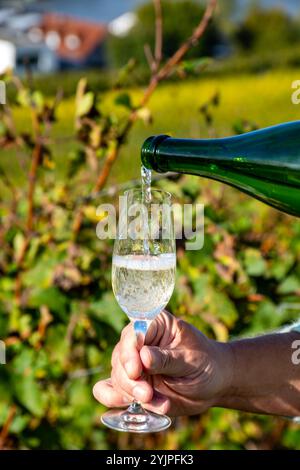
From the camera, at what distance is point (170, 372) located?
1.50m

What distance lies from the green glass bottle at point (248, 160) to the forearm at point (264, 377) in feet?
0.92

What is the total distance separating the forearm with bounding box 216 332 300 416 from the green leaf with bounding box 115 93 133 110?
103 centimetres

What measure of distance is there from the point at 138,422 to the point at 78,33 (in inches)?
2194

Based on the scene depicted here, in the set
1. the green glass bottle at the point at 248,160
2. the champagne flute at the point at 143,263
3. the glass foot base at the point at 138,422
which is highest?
→ the green glass bottle at the point at 248,160

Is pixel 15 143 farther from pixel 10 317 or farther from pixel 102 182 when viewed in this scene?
pixel 10 317

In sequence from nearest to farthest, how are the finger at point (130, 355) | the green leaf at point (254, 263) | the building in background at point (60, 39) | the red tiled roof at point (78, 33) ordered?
the finger at point (130, 355) < the green leaf at point (254, 263) < the building in background at point (60, 39) < the red tiled roof at point (78, 33)

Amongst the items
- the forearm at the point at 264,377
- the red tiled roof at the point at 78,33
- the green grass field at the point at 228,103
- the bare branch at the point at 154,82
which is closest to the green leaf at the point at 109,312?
the bare branch at the point at 154,82

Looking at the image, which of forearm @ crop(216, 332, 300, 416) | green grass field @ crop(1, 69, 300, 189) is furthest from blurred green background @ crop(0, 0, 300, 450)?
green grass field @ crop(1, 69, 300, 189)

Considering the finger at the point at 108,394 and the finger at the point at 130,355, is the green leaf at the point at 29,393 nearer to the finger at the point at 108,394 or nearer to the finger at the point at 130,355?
the finger at the point at 108,394

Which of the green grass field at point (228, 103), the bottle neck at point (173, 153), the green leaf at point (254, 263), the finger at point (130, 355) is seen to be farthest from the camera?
the green grass field at point (228, 103)

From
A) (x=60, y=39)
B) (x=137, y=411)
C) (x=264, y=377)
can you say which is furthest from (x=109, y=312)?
(x=60, y=39)

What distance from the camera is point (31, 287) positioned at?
255 centimetres

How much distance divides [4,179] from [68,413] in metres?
0.76

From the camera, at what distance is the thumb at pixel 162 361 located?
1378 mm
